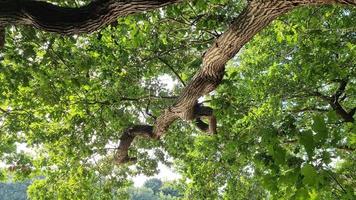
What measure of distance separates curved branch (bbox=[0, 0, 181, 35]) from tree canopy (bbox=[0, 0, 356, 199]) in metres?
0.01

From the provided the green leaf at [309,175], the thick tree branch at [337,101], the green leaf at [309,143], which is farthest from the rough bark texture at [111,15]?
the thick tree branch at [337,101]

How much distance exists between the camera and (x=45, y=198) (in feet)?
42.2

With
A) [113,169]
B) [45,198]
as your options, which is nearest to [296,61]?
[113,169]

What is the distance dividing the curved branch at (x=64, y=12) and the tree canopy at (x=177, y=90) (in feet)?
0.04

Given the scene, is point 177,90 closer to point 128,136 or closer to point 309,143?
point 128,136

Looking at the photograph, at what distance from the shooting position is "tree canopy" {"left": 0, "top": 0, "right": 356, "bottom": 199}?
4488mm

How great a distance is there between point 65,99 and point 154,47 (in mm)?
2495

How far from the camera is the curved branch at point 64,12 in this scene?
437 cm

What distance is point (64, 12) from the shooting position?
4.48m

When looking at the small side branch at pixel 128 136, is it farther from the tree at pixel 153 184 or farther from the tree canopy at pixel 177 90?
the tree at pixel 153 184

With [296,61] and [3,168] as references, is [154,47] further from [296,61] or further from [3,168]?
[3,168]

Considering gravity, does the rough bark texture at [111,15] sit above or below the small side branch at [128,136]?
below

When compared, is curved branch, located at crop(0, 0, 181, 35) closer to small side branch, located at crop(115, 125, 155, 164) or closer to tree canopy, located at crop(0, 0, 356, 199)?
tree canopy, located at crop(0, 0, 356, 199)

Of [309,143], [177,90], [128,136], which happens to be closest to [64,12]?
[309,143]
